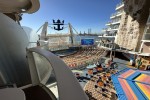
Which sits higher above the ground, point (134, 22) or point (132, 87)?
point (134, 22)

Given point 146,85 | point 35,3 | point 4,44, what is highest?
point 35,3

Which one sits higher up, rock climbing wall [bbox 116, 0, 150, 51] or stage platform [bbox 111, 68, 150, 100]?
rock climbing wall [bbox 116, 0, 150, 51]

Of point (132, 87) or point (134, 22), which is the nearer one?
point (132, 87)

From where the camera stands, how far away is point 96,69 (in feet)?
45.3

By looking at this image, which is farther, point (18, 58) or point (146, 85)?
point (146, 85)

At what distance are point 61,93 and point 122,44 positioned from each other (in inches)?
945

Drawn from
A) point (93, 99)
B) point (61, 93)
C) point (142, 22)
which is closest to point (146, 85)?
point (93, 99)

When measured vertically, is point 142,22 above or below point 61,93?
above

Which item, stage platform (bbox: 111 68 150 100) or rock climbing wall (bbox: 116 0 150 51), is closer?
stage platform (bbox: 111 68 150 100)

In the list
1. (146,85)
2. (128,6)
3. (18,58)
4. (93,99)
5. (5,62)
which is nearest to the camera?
(5,62)

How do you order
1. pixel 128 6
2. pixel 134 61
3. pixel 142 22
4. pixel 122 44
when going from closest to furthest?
1. pixel 134 61
2. pixel 142 22
3. pixel 128 6
4. pixel 122 44

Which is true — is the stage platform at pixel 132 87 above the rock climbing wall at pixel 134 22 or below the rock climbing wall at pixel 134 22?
below

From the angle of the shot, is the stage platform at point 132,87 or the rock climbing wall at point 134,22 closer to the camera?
the stage platform at point 132,87

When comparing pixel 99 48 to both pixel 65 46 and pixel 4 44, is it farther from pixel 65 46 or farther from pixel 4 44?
pixel 4 44
